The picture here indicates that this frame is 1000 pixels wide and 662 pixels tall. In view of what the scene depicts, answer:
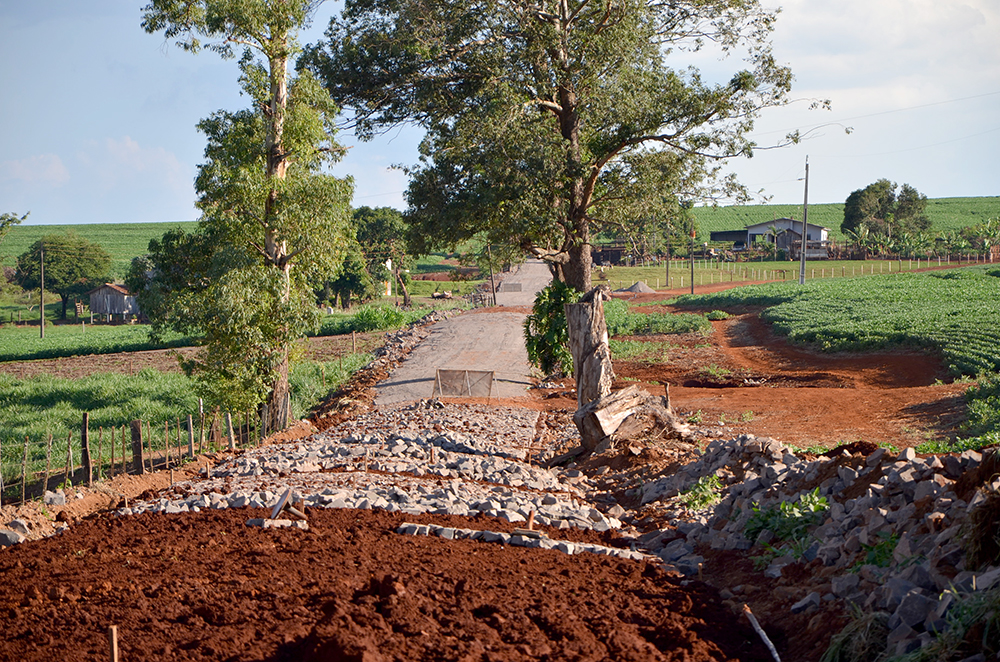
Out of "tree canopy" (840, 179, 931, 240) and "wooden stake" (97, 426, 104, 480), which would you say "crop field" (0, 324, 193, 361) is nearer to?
"wooden stake" (97, 426, 104, 480)

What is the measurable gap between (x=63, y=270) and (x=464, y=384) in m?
67.4

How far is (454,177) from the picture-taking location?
20.3 m

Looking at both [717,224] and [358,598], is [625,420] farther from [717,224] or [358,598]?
[717,224]

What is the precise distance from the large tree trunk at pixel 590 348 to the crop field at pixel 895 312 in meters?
10.8

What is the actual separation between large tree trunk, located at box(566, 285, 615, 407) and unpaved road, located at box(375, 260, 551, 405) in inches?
234

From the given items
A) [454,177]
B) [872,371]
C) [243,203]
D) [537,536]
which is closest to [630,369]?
[872,371]

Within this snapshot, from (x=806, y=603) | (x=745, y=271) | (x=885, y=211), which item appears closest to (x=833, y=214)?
(x=885, y=211)

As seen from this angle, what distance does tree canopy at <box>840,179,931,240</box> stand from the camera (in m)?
87.8

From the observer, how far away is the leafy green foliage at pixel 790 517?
6.71 metres

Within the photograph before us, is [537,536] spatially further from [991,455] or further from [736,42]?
[736,42]

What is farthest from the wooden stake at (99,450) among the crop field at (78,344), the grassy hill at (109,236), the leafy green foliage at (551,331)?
the grassy hill at (109,236)

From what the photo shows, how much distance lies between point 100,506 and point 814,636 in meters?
8.03

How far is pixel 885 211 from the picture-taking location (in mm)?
90750

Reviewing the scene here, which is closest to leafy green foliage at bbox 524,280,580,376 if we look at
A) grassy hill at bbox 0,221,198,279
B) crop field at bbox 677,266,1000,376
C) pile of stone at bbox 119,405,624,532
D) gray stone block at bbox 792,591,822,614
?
pile of stone at bbox 119,405,624,532
